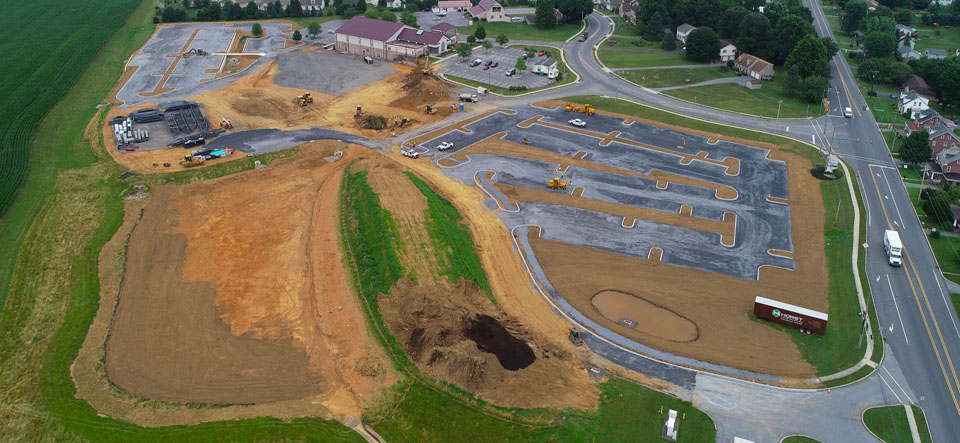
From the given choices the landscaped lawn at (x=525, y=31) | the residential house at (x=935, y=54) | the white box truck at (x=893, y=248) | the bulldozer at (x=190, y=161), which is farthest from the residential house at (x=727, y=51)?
the bulldozer at (x=190, y=161)

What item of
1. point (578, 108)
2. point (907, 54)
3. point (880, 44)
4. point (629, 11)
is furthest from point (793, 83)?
point (629, 11)

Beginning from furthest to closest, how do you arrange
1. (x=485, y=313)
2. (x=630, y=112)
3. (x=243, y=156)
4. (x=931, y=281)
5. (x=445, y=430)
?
(x=630, y=112)
(x=243, y=156)
(x=931, y=281)
(x=485, y=313)
(x=445, y=430)

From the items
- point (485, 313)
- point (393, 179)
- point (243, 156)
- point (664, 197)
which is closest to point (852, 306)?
point (664, 197)

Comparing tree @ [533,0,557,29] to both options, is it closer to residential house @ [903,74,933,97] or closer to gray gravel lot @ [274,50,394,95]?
gray gravel lot @ [274,50,394,95]

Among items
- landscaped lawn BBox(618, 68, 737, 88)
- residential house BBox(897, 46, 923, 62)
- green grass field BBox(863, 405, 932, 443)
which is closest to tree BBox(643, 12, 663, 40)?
landscaped lawn BBox(618, 68, 737, 88)

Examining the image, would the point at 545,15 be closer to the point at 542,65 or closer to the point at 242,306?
the point at 542,65

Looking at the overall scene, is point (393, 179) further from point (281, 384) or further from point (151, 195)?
point (281, 384)
